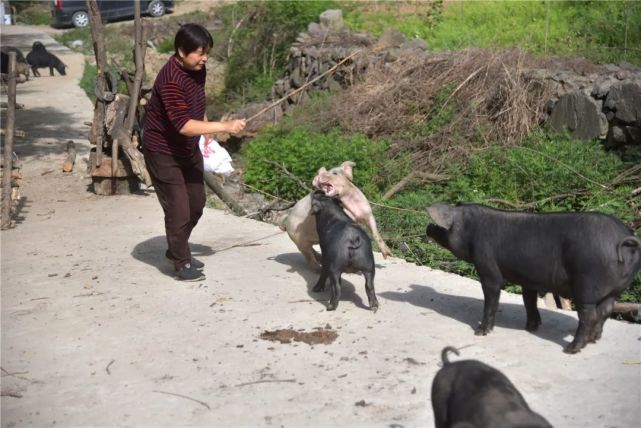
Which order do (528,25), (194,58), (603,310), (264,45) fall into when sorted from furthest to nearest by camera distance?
1. (264,45)
2. (528,25)
3. (194,58)
4. (603,310)

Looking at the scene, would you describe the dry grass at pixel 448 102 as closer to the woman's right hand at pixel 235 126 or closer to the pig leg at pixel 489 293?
the woman's right hand at pixel 235 126

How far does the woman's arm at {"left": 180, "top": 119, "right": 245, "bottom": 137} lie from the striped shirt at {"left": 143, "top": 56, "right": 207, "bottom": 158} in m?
0.06

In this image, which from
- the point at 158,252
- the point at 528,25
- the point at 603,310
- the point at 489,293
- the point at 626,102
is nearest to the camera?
the point at 603,310

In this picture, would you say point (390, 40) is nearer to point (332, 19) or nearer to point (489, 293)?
point (332, 19)

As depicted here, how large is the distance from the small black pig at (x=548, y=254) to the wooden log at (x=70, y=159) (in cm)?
728

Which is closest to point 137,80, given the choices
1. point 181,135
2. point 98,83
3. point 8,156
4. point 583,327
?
point 98,83

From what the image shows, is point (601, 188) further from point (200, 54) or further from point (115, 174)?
point (115, 174)

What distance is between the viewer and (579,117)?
1002 cm

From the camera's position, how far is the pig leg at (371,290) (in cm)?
592

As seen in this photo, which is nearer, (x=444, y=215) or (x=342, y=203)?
(x=444, y=215)

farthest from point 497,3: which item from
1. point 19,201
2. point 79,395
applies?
point 79,395

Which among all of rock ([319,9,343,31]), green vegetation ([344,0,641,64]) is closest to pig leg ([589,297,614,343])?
green vegetation ([344,0,641,64])

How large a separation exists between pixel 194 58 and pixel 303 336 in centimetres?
220

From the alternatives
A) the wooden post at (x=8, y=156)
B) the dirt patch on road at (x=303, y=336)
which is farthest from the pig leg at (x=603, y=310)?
the wooden post at (x=8, y=156)
